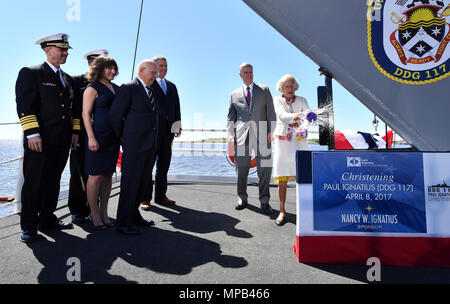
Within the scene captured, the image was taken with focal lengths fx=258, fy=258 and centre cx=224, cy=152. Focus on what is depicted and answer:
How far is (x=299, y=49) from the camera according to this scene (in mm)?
1512

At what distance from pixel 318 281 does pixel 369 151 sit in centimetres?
73

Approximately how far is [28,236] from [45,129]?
0.72 meters

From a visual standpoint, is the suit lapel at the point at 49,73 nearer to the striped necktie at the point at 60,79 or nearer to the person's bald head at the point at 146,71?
the striped necktie at the point at 60,79

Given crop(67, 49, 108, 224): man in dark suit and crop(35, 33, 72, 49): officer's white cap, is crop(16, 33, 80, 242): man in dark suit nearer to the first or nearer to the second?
Answer: crop(35, 33, 72, 49): officer's white cap

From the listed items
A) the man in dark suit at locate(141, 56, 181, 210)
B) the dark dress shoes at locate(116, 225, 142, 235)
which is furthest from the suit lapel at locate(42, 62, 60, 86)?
the dark dress shoes at locate(116, 225, 142, 235)

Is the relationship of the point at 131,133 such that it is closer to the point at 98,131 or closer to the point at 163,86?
the point at 98,131

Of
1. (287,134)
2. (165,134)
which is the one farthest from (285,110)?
(165,134)

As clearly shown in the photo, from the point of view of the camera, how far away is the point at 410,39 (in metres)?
1.40

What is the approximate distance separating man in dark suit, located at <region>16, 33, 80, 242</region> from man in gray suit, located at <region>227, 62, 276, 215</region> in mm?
1407

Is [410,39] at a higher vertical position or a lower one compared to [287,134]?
higher

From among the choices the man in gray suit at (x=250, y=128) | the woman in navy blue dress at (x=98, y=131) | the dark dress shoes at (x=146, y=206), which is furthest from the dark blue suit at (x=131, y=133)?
the man in gray suit at (x=250, y=128)

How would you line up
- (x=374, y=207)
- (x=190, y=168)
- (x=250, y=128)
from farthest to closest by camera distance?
(x=190, y=168) < (x=250, y=128) < (x=374, y=207)
